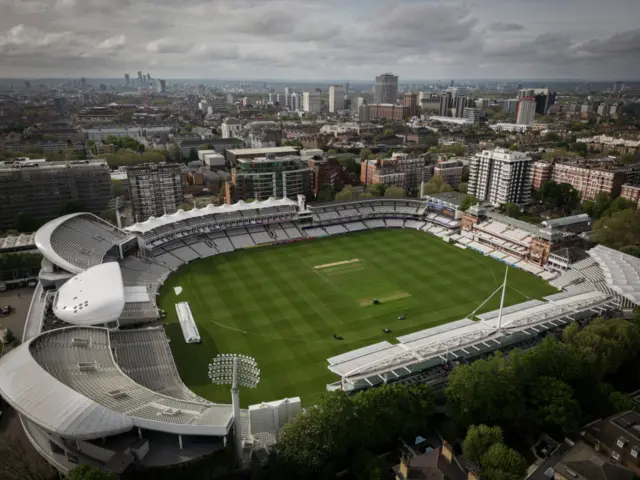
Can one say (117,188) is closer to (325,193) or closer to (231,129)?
(325,193)

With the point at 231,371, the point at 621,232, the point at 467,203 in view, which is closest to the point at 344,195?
the point at 467,203

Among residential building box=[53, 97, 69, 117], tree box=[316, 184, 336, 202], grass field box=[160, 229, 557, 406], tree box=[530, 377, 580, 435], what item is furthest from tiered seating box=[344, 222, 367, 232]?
residential building box=[53, 97, 69, 117]

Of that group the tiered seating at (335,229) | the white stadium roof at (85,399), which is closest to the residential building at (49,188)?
the tiered seating at (335,229)

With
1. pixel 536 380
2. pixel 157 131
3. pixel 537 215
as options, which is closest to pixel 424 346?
pixel 536 380

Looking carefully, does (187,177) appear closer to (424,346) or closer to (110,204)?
(110,204)

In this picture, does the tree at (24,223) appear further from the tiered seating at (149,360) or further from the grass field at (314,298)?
the tiered seating at (149,360)
